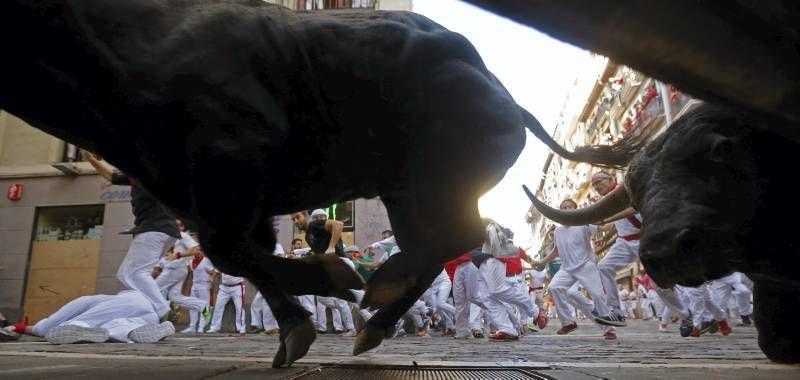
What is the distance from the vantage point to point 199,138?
1.98 meters

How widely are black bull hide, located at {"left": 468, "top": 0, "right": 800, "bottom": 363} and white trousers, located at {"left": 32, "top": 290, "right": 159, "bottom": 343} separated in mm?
4961

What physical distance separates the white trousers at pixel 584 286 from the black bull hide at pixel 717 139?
507cm

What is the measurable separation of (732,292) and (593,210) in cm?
759

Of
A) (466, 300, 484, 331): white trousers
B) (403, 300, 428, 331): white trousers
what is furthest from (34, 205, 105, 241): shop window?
(466, 300, 484, 331): white trousers

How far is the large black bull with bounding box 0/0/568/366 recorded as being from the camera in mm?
1925

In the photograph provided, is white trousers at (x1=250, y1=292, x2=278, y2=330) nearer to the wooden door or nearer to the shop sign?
the wooden door

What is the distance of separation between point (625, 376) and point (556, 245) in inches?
248

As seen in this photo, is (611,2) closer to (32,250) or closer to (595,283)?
(595,283)

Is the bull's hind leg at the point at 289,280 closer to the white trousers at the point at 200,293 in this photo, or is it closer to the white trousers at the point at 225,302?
the white trousers at the point at 225,302


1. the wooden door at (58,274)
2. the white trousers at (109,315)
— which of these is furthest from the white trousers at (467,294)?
the wooden door at (58,274)

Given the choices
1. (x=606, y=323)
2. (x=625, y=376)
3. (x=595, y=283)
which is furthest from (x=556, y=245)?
(x=625, y=376)

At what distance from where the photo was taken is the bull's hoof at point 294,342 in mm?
2545

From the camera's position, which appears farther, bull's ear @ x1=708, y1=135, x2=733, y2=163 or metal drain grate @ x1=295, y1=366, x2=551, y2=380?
metal drain grate @ x1=295, y1=366, x2=551, y2=380

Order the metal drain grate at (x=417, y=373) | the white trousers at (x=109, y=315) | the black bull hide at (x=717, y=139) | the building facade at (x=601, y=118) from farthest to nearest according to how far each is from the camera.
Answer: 1. the building facade at (x=601, y=118)
2. the white trousers at (x=109, y=315)
3. the metal drain grate at (x=417, y=373)
4. the black bull hide at (x=717, y=139)
